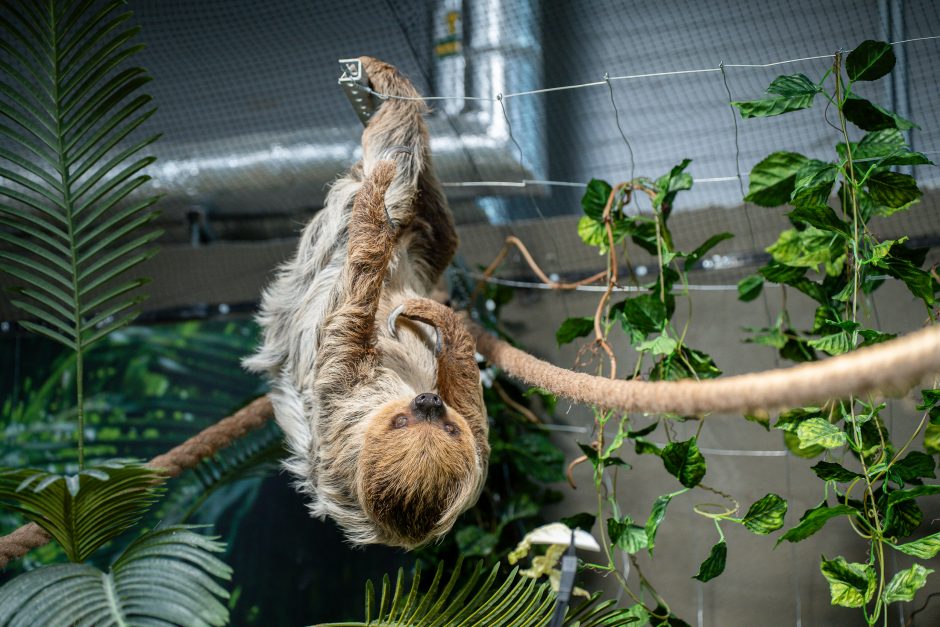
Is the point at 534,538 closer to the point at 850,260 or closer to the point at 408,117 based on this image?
the point at 850,260

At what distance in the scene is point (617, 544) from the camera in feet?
8.28

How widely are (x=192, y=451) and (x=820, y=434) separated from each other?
225cm

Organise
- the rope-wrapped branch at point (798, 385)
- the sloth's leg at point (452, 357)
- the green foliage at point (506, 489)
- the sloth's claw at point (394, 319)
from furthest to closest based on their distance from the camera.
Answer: the green foliage at point (506, 489), the sloth's claw at point (394, 319), the sloth's leg at point (452, 357), the rope-wrapped branch at point (798, 385)

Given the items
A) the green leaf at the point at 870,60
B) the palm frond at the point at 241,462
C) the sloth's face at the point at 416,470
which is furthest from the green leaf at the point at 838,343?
the palm frond at the point at 241,462

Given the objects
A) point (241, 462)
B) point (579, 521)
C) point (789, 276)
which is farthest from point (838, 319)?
point (241, 462)

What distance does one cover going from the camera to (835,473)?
2.21 metres

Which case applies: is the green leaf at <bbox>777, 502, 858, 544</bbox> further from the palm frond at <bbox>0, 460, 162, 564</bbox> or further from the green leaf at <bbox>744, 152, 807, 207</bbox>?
the palm frond at <bbox>0, 460, 162, 564</bbox>

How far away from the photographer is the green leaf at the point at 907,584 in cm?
211

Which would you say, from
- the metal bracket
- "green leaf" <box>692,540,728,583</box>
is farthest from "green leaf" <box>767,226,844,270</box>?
the metal bracket

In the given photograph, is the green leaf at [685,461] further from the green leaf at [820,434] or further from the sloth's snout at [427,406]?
the sloth's snout at [427,406]

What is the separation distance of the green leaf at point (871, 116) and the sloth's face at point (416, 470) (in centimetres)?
153

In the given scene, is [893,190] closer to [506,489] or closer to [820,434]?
[820,434]

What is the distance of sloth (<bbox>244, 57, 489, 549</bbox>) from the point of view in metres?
2.38

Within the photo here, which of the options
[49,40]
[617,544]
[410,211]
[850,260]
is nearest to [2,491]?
[49,40]
